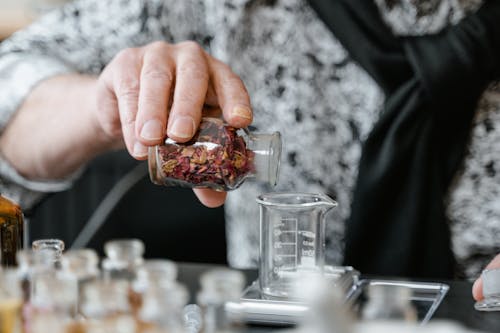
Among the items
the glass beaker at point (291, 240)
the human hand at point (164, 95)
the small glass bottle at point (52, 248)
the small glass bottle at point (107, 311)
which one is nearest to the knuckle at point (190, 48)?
the human hand at point (164, 95)

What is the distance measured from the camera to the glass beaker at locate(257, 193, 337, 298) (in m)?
0.99

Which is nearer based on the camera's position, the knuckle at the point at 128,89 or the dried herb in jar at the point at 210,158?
the dried herb in jar at the point at 210,158

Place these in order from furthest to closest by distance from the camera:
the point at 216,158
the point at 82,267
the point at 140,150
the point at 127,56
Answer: the point at 127,56
the point at 140,150
the point at 216,158
the point at 82,267

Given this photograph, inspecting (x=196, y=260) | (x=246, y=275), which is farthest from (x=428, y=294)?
(x=196, y=260)

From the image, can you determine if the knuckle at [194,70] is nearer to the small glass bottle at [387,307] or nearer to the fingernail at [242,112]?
the fingernail at [242,112]

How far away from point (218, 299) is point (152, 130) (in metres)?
0.44

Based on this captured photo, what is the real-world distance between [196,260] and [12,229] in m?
0.81

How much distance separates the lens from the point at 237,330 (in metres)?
0.58

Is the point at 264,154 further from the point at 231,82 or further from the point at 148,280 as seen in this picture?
the point at 148,280

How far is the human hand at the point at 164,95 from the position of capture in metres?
0.98

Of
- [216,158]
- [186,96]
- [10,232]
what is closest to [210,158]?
[216,158]

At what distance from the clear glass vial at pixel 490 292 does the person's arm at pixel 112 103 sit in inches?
12.8

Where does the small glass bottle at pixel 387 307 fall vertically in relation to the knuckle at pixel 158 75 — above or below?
below

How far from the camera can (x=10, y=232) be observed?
0.90 meters
